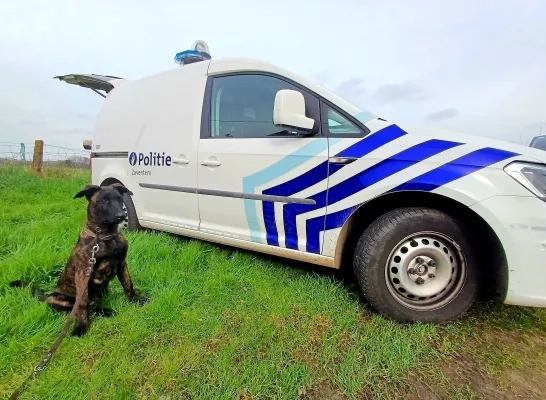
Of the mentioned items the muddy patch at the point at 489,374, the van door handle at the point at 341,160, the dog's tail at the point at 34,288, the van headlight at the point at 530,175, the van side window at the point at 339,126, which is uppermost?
the van side window at the point at 339,126

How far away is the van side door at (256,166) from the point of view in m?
2.32

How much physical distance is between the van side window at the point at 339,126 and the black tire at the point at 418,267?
0.62 metres

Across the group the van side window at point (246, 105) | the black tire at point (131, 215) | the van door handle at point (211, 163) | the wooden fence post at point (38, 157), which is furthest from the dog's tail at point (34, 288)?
the wooden fence post at point (38, 157)

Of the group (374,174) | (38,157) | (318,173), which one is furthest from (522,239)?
(38,157)

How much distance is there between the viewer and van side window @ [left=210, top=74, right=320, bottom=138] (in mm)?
2539

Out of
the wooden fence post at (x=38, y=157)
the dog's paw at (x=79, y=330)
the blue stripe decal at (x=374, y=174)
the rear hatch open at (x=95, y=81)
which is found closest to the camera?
the dog's paw at (x=79, y=330)

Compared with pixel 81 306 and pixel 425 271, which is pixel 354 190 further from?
pixel 81 306

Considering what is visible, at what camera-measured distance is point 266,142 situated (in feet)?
8.18

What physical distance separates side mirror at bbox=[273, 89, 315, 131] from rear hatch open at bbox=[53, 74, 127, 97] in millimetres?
2738

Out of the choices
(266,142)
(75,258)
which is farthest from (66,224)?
(266,142)

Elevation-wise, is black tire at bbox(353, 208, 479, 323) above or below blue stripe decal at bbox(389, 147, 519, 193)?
below

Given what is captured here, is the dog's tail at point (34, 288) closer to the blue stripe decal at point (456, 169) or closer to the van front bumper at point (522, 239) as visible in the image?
the blue stripe decal at point (456, 169)

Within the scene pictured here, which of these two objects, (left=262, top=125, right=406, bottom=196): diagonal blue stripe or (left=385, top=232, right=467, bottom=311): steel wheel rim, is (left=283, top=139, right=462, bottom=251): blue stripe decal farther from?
(left=385, top=232, right=467, bottom=311): steel wheel rim

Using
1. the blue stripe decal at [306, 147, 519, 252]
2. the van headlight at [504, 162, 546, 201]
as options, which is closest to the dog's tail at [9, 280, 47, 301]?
the blue stripe decal at [306, 147, 519, 252]
